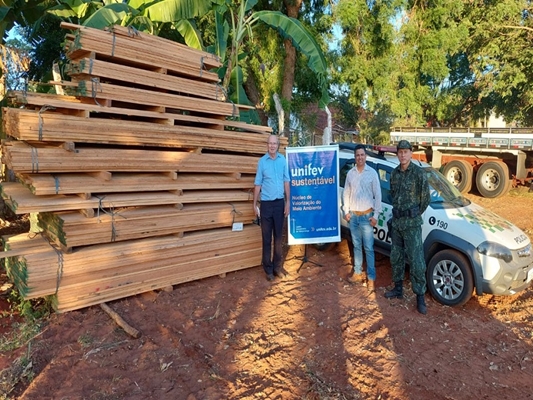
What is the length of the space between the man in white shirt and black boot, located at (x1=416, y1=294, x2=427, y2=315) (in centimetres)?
69

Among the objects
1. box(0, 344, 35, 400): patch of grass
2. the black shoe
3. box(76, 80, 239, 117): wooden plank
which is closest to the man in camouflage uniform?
the black shoe

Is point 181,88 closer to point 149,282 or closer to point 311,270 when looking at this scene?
point 149,282

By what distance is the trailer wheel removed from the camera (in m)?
12.7

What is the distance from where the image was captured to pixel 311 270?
617cm

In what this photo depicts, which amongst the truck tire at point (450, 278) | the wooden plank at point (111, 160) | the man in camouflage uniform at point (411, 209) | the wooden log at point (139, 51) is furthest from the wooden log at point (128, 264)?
the truck tire at point (450, 278)

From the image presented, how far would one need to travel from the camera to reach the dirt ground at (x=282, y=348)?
3371 mm

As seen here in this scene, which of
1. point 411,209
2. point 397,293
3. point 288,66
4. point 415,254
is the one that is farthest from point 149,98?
point 288,66

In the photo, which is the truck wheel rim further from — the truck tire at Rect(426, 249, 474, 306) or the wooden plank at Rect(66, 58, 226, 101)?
the wooden plank at Rect(66, 58, 226, 101)

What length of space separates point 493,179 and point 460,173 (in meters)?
1.03

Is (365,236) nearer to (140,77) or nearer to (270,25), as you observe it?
(140,77)

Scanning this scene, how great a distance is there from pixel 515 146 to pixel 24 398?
12.9 meters

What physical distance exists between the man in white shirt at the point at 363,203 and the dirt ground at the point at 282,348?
0.61 meters

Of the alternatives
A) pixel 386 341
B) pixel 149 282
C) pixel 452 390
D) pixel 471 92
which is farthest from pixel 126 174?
pixel 471 92

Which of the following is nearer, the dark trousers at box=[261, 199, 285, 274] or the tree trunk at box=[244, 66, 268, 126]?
the dark trousers at box=[261, 199, 285, 274]
